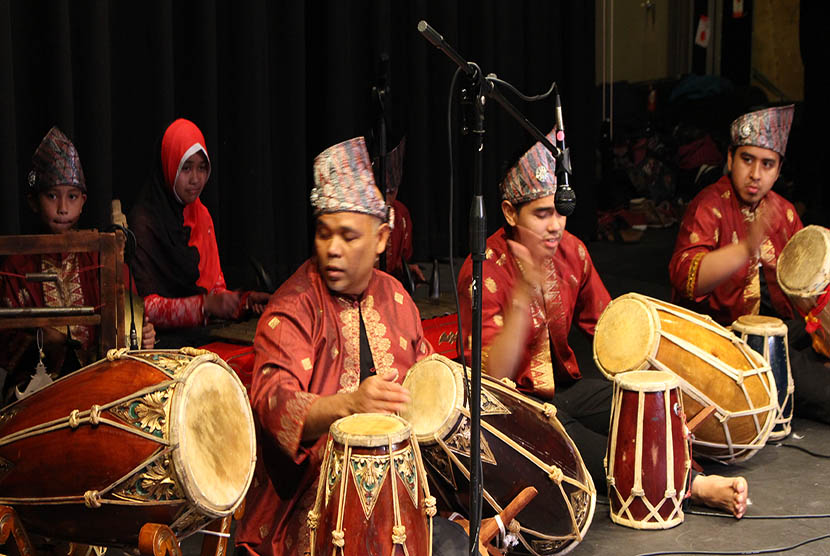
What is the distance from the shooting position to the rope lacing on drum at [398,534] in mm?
1998

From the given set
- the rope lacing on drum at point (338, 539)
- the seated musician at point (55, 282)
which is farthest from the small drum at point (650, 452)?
the seated musician at point (55, 282)

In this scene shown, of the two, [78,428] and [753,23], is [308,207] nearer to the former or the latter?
[78,428]

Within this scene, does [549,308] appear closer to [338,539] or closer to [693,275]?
[693,275]

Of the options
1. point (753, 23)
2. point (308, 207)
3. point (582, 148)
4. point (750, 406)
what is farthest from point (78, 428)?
point (753, 23)

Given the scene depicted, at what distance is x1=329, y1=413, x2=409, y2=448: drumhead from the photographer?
2.00 metres

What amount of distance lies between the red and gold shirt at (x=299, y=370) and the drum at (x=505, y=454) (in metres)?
0.16

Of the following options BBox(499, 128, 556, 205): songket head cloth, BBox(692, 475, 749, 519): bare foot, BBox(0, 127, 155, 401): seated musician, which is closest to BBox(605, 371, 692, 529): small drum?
BBox(692, 475, 749, 519): bare foot

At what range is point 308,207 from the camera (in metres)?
6.12

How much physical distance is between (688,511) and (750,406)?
1.48 feet

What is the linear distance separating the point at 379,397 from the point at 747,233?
228 cm

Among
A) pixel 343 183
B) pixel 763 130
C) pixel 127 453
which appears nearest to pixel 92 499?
pixel 127 453

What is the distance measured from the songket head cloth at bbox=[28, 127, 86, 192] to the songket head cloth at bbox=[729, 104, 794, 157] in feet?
8.52

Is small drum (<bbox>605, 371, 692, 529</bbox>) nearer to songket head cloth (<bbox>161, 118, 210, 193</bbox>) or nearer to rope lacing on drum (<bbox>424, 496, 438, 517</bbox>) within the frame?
rope lacing on drum (<bbox>424, 496, 438, 517</bbox>)

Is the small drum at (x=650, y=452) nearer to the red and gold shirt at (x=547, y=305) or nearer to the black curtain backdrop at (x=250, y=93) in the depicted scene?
the red and gold shirt at (x=547, y=305)
